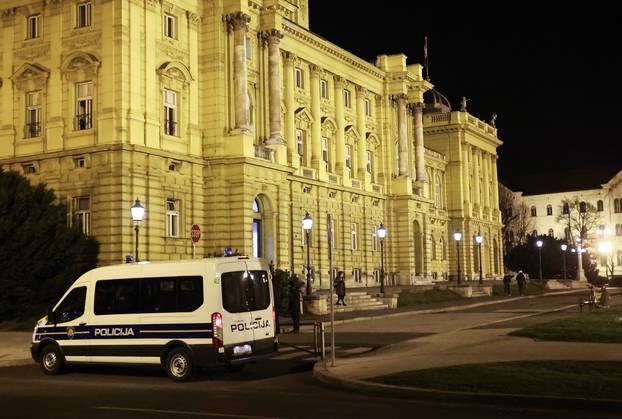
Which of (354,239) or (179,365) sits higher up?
(354,239)

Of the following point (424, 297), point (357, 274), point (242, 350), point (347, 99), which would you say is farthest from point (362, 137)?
point (242, 350)

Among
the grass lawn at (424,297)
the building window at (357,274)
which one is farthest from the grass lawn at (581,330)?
the building window at (357,274)

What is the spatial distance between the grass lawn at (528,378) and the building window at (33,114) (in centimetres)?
3119

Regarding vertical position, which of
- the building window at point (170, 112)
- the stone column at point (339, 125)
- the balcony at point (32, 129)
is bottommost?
the balcony at point (32, 129)

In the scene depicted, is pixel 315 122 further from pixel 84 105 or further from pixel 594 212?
pixel 594 212

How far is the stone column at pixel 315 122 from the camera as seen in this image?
198 feet

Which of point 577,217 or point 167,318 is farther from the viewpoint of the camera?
point 577,217

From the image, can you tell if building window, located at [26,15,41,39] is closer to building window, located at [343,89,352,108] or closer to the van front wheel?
building window, located at [343,89,352,108]

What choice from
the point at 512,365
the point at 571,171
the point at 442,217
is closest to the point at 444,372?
the point at 512,365

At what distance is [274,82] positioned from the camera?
51188mm

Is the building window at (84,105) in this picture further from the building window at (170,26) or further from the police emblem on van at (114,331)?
the police emblem on van at (114,331)

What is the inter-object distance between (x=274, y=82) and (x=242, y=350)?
113 ft

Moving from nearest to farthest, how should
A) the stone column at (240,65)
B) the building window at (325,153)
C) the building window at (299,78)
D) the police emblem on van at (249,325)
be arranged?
the police emblem on van at (249,325) < the stone column at (240,65) < the building window at (299,78) < the building window at (325,153)

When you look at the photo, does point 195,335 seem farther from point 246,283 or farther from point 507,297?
point 507,297
